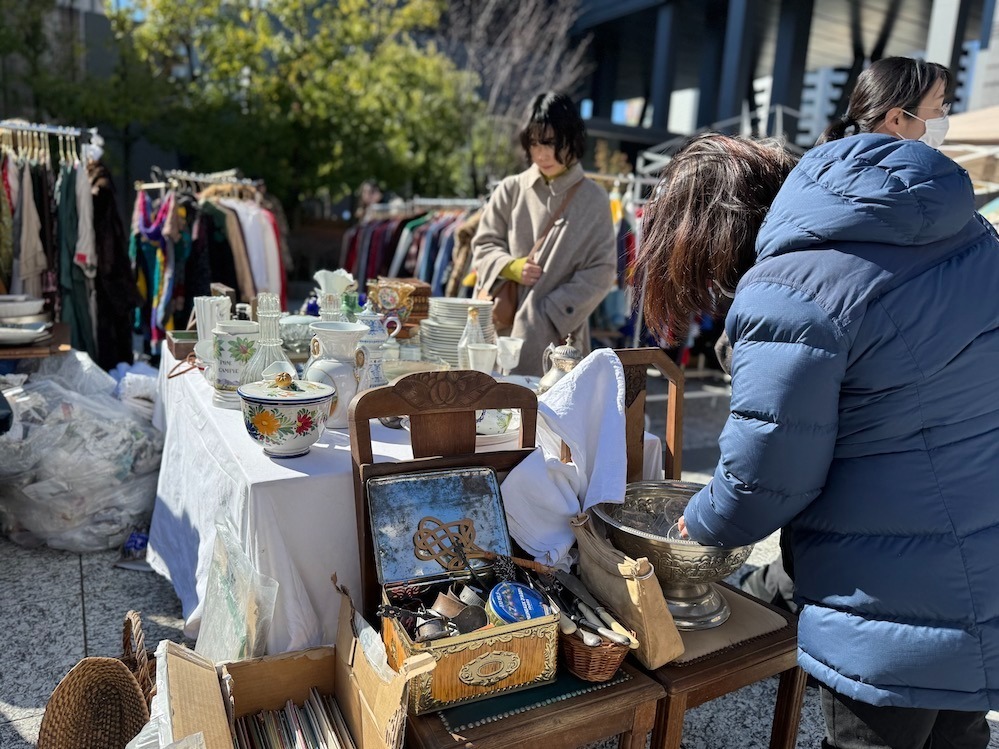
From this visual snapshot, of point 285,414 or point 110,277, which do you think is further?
point 110,277

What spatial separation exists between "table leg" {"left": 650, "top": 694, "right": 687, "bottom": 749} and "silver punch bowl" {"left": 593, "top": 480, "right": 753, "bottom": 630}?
188 millimetres

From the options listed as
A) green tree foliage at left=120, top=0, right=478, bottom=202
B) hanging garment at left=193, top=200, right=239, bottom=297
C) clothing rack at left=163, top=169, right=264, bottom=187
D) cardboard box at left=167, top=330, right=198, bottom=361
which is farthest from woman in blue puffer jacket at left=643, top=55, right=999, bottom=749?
green tree foliage at left=120, top=0, right=478, bottom=202

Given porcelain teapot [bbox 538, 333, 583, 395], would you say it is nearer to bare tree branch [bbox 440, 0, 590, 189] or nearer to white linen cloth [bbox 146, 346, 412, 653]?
white linen cloth [bbox 146, 346, 412, 653]

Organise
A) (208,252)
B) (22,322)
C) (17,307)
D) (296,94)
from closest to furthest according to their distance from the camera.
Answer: (22,322) → (17,307) → (208,252) → (296,94)

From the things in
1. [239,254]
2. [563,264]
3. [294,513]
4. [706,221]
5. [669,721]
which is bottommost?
[669,721]

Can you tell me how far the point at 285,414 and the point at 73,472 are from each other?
169 centimetres

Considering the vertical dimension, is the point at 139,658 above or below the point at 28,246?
below

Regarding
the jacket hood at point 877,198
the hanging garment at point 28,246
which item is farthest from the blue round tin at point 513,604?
the hanging garment at point 28,246

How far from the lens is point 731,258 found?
1358mm

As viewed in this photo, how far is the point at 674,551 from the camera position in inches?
59.2

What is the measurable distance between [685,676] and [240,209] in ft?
16.1

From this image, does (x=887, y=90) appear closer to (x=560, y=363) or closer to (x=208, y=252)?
(x=560, y=363)

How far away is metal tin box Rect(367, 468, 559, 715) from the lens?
4.34ft

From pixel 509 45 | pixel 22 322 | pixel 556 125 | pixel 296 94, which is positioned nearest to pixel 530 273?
pixel 556 125
